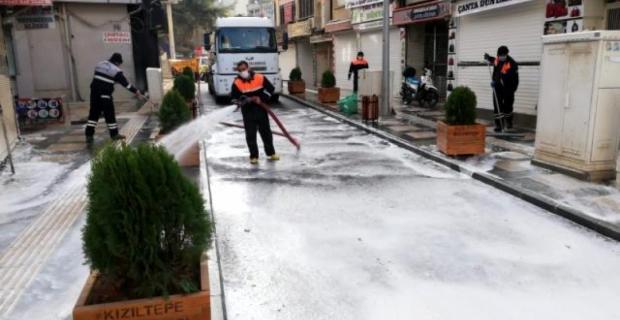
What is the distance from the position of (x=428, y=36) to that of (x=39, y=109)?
11980 mm

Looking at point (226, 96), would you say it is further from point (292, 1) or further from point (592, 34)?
point (292, 1)

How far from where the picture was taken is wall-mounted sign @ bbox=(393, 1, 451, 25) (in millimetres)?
14255

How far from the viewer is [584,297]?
367 centimetres

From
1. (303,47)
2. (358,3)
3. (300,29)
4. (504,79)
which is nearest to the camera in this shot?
(504,79)

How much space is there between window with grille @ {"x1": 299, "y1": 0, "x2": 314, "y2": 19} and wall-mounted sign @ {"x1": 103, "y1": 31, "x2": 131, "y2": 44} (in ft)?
43.1

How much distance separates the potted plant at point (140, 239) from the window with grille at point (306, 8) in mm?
26623

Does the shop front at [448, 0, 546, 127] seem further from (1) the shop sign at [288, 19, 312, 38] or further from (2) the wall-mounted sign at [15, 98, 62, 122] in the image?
(1) the shop sign at [288, 19, 312, 38]

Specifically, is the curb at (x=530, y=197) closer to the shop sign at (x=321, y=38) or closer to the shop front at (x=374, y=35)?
the shop front at (x=374, y=35)

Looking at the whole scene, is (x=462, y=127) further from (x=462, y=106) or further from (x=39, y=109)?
(x=39, y=109)

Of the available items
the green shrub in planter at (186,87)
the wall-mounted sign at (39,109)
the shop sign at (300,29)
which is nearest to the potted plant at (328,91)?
the green shrub in planter at (186,87)

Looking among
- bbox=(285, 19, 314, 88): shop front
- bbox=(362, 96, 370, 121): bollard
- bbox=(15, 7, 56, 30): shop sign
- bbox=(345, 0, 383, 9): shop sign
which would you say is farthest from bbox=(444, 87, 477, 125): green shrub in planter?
bbox=(285, 19, 314, 88): shop front

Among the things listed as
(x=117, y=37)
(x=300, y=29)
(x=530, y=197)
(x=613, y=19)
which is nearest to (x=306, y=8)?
(x=300, y=29)

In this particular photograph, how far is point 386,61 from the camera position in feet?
41.8

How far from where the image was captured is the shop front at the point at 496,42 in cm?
1073
